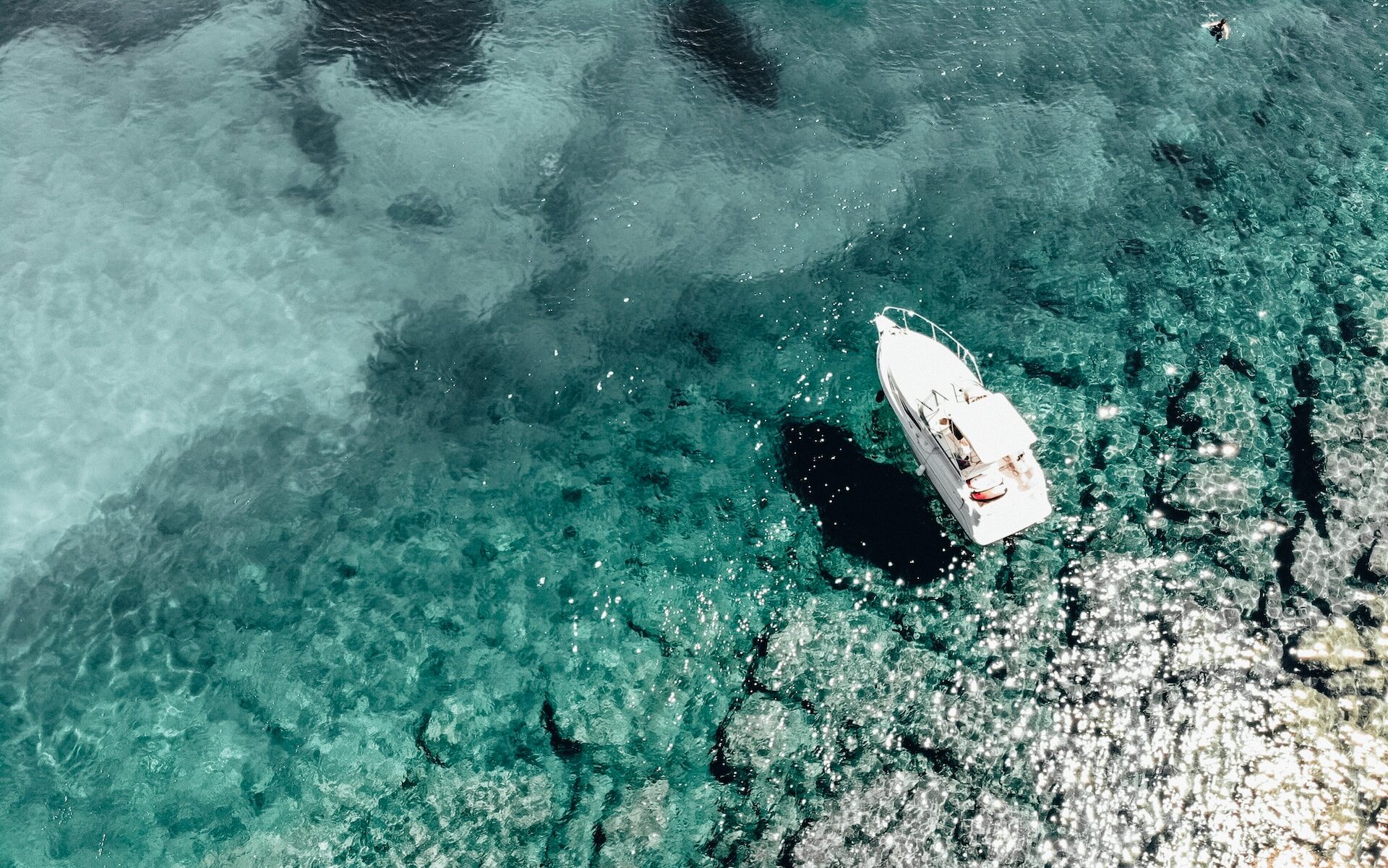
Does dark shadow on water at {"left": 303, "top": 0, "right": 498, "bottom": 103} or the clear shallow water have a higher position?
dark shadow on water at {"left": 303, "top": 0, "right": 498, "bottom": 103}

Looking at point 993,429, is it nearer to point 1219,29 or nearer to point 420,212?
point 420,212

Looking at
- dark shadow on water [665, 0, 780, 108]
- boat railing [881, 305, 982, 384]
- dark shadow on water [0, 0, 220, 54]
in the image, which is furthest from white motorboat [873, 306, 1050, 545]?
dark shadow on water [0, 0, 220, 54]

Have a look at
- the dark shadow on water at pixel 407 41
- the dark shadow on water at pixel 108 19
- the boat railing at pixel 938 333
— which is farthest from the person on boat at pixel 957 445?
the dark shadow on water at pixel 108 19

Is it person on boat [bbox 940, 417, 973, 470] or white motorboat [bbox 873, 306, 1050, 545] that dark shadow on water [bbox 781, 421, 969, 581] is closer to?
white motorboat [bbox 873, 306, 1050, 545]

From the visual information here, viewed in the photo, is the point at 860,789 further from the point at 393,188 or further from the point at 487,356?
the point at 393,188

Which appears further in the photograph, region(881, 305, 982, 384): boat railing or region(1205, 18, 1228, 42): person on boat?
region(1205, 18, 1228, 42): person on boat

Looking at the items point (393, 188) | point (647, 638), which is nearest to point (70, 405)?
point (393, 188)
